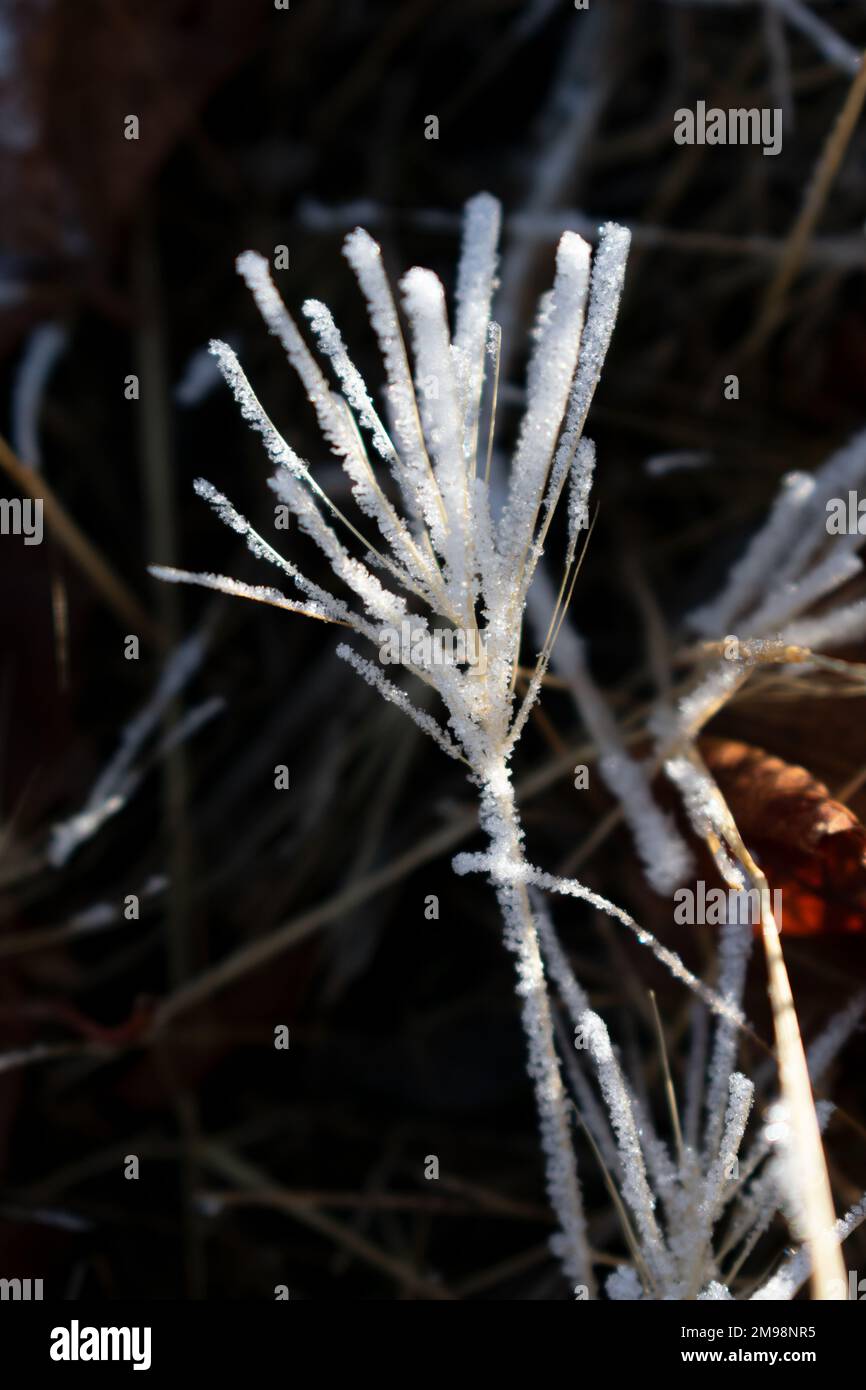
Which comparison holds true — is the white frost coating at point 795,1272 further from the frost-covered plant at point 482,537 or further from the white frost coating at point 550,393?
the white frost coating at point 550,393

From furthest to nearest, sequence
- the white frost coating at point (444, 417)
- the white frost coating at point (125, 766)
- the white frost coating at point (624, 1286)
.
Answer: the white frost coating at point (125, 766), the white frost coating at point (624, 1286), the white frost coating at point (444, 417)

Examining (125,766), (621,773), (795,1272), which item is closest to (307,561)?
(125,766)

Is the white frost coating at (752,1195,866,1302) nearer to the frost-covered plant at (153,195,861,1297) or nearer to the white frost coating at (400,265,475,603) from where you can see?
the frost-covered plant at (153,195,861,1297)

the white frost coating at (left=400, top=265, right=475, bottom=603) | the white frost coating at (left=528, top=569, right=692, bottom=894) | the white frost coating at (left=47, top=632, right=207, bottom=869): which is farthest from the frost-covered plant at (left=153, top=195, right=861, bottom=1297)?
the white frost coating at (left=47, top=632, right=207, bottom=869)

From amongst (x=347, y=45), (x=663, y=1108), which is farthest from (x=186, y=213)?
(x=663, y=1108)

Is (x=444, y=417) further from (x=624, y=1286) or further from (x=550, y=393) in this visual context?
(x=624, y=1286)

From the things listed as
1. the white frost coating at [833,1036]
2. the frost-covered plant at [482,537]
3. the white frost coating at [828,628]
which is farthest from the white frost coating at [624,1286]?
the white frost coating at [828,628]

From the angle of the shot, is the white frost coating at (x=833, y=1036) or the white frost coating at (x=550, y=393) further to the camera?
the white frost coating at (x=833, y=1036)
